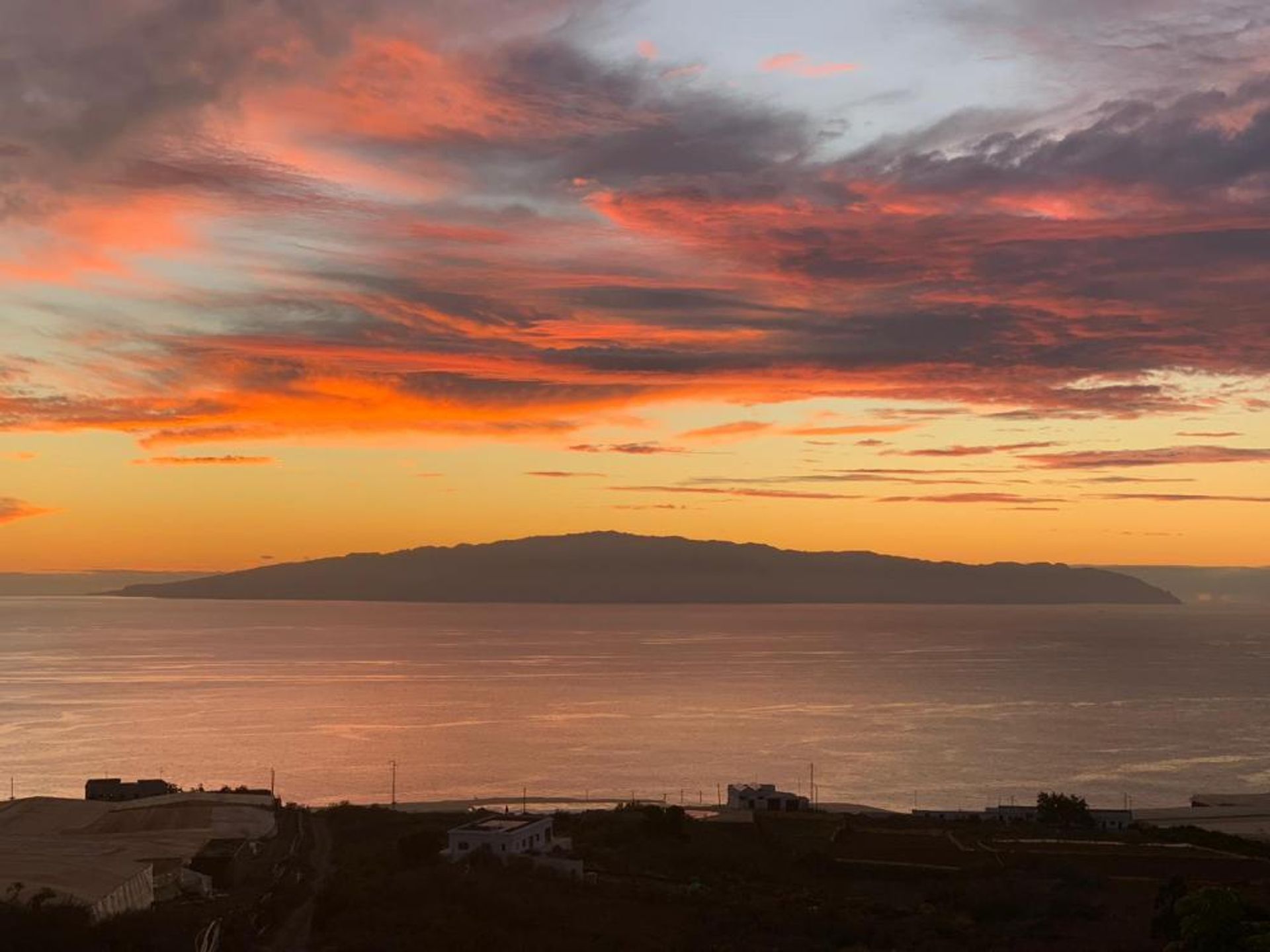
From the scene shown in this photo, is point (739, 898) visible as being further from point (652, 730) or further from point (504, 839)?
point (652, 730)

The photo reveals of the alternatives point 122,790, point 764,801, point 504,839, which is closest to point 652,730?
point 764,801

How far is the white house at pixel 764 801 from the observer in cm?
6506

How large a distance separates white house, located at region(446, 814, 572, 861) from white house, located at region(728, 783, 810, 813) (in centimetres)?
2002

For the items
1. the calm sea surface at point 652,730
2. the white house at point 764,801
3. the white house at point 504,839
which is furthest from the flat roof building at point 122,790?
the white house at point 764,801

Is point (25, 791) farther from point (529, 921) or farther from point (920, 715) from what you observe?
point (920, 715)

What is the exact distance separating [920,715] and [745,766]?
3626 centimetres

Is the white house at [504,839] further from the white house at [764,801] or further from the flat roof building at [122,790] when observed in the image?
the flat roof building at [122,790]

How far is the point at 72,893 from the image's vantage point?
3353 centimetres

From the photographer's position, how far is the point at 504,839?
1754 inches

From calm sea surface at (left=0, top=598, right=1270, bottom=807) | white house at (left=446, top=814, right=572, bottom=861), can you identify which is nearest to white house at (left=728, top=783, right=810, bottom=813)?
calm sea surface at (left=0, top=598, right=1270, bottom=807)

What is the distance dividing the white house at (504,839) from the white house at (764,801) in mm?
20015

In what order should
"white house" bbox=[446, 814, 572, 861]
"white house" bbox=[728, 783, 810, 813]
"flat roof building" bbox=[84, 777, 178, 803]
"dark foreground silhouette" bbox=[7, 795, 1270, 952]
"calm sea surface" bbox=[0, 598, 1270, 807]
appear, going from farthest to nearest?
1. "calm sea surface" bbox=[0, 598, 1270, 807]
2. "flat roof building" bbox=[84, 777, 178, 803]
3. "white house" bbox=[728, 783, 810, 813]
4. "white house" bbox=[446, 814, 572, 861]
5. "dark foreground silhouette" bbox=[7, 795, 1270, 952]

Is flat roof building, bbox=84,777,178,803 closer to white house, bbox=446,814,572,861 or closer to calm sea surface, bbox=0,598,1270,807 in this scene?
calm sea surface, bbox=0,598,1270,807

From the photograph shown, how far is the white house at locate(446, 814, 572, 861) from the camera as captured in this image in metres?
44.4
